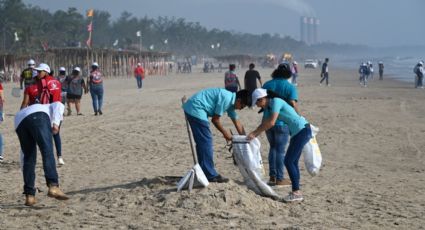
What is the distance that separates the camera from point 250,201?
711 cm

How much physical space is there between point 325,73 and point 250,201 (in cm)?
2650

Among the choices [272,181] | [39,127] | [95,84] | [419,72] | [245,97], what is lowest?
[272,181]

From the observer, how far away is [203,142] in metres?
7.53

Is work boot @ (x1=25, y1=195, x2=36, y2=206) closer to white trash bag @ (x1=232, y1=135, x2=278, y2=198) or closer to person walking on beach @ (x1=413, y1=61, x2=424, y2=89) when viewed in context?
white trash bag @ (x1=232, y1=135, x2=278, y2=198)

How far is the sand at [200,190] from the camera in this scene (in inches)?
263

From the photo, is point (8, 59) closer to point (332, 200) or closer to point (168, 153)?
point (168, 153)

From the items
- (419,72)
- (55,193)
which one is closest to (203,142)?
(55,193)

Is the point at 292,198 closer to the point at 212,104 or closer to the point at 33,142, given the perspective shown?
the point at 212,104

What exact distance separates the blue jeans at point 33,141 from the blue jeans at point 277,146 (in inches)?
108

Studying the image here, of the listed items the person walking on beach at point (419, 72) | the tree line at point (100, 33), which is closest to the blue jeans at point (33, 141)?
the person walking on beach at point (419, 72)

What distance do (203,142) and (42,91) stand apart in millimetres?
2030

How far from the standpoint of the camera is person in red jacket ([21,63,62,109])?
7.76m

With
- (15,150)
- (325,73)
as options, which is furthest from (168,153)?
(325,73)

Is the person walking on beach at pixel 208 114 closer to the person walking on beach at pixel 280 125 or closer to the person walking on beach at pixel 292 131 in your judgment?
the person walking on beach at pixel 292 131
